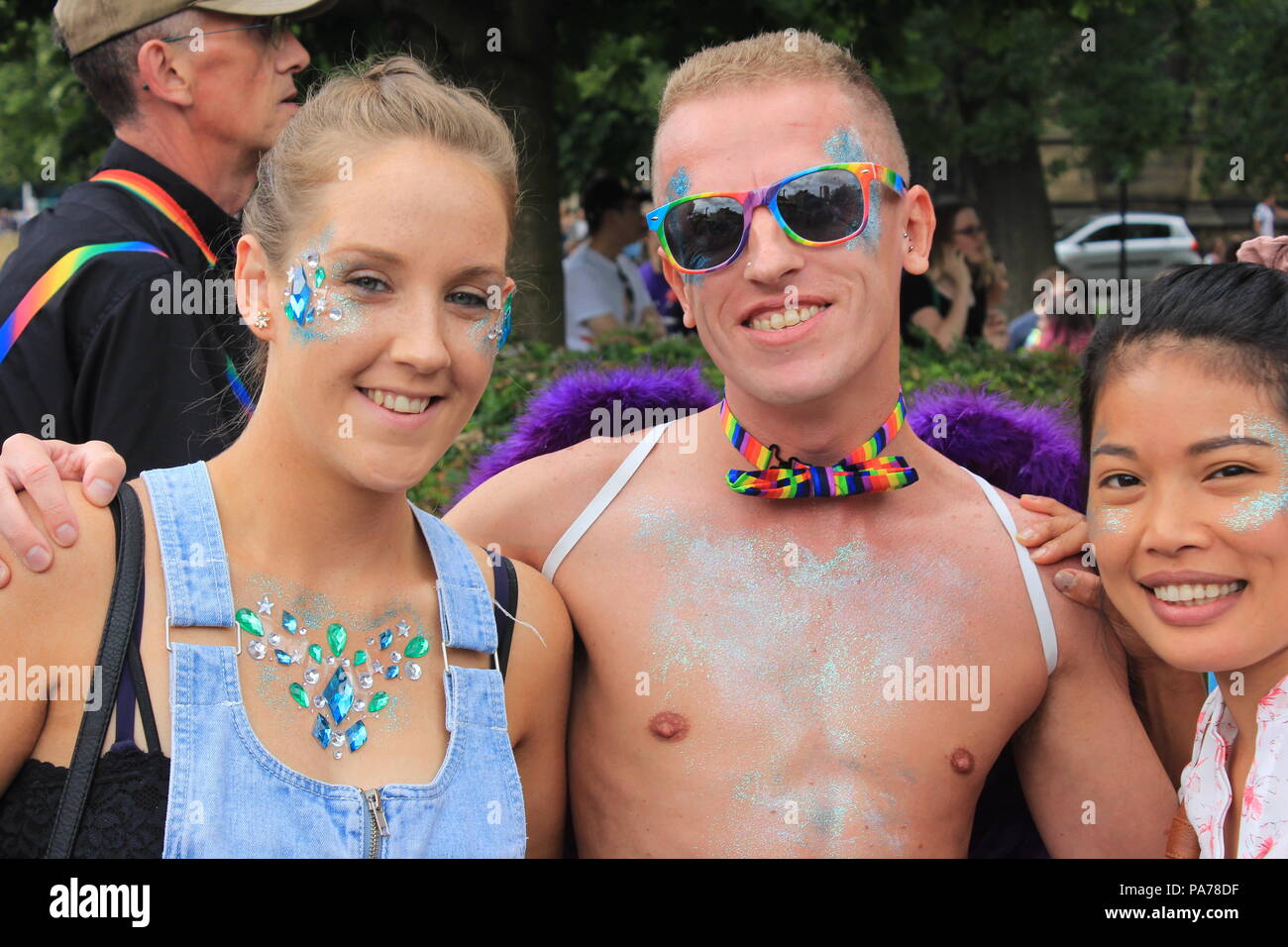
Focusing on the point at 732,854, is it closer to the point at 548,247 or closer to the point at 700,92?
the point at 700,92

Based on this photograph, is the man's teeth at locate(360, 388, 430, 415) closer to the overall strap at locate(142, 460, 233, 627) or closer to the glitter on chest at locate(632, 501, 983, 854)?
the overall strap at locate(142, 460, 233, 627)

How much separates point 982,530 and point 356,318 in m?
1.33

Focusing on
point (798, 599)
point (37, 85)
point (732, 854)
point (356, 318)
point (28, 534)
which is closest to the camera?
point (28, 534)

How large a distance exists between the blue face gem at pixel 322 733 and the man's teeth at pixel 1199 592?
4.42 ft

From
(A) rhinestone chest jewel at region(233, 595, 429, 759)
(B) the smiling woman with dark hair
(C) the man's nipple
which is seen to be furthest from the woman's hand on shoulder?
(B) the smiling woman with dark hair

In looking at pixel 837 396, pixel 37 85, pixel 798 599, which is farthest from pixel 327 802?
pixel 37 85

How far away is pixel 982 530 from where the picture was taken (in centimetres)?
284

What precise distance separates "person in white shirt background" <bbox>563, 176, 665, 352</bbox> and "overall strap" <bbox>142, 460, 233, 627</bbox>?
5535 millimetres

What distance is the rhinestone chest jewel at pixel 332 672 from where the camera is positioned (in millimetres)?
2182

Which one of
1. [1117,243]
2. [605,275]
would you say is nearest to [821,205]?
[605,275]

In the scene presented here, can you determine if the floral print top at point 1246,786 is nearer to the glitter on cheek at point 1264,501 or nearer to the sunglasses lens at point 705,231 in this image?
the glitter on cheek at point 1264,501

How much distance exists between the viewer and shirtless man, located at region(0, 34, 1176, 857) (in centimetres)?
263
